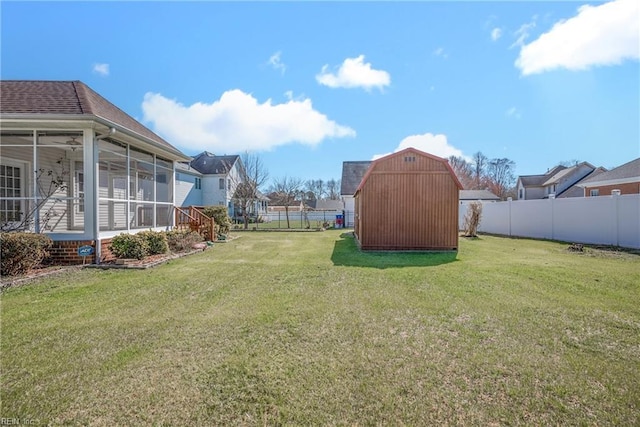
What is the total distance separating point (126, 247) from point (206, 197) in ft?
78.7

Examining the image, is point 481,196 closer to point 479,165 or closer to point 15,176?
point 479,165

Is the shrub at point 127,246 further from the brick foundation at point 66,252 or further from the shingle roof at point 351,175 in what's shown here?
the shingle roof at point 351,175

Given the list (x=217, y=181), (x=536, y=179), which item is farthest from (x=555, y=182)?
(x=217, y=181)

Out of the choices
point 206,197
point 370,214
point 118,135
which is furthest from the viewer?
point 206,197

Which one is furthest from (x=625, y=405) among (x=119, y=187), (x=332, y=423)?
(x=119, y=187)

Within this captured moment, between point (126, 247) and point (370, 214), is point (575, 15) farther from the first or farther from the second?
point (126, 247)

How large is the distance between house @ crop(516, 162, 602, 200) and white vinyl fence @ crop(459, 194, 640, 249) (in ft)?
63.5

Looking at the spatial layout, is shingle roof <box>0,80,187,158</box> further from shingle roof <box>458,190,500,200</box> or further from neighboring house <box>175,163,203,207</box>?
shingle roof <box>458,190,500,200</box>

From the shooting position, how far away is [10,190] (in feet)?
27.5

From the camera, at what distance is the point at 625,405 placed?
7.34 feet

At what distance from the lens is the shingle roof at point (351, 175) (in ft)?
86.3

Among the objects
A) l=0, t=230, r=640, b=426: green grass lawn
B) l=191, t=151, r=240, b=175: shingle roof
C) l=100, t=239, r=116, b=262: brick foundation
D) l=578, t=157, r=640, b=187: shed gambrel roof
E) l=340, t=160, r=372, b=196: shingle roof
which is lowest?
l=0, t=230, r=640, b=426: green grass lawn

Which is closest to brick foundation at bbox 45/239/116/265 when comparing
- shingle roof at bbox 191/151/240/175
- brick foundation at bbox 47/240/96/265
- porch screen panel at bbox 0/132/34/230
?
brick foundation at bbox 47/240/96/265

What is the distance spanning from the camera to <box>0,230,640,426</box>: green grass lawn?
2.20 metres
